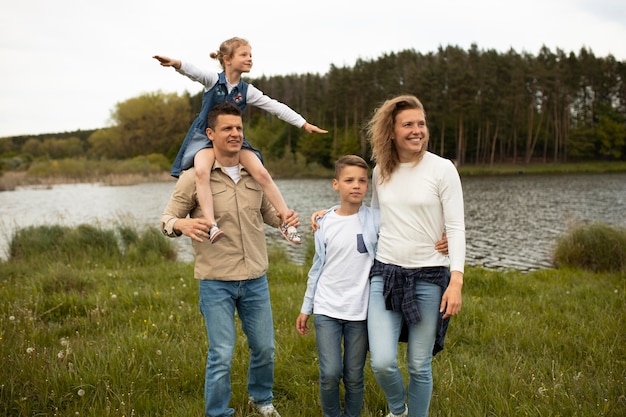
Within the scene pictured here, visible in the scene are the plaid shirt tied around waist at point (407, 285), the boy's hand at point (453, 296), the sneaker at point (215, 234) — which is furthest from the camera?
the sneaker at point (215, 234)

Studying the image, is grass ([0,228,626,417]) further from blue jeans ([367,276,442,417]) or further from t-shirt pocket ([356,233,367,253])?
t-shirt pocket ([356,233,367,253])

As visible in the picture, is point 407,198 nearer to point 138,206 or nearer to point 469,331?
point 469,331

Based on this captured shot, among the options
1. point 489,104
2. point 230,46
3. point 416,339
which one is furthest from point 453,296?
point 489,104

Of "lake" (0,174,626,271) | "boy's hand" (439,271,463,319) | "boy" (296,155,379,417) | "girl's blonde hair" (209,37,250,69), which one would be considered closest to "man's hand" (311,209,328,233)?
"boy" (296,155,379,417)

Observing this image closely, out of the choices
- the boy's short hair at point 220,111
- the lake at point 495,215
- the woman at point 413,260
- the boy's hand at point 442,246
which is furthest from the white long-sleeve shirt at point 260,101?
the lake at point 495,215

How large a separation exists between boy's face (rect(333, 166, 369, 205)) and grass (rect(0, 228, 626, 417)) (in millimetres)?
1568

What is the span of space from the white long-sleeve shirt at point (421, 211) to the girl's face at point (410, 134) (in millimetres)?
78

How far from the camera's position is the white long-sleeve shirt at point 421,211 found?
3.15 m

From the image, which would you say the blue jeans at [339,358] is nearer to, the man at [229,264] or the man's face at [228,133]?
the man at [229,264]

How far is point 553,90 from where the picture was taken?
178 ft

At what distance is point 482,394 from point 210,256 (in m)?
2.31

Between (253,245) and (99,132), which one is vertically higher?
(99,132)

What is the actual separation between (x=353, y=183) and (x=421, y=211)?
51 cm

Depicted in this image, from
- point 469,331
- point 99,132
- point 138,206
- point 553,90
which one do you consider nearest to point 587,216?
point 469,331
